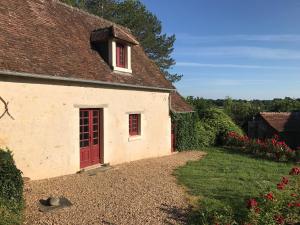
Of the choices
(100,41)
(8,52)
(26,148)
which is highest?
(100,41)

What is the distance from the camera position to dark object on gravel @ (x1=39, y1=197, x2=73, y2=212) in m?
7.67

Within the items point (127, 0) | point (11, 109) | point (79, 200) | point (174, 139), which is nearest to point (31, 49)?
point (11, 109)

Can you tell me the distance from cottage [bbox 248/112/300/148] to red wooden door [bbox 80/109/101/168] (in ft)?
61.8

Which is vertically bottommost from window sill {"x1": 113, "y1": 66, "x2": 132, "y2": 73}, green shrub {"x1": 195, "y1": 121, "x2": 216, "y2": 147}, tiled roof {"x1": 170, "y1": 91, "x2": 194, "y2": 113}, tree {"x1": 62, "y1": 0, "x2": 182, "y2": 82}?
green shrub {"x1": 195, "y1": 121, "x2": 216, "y2": 147}

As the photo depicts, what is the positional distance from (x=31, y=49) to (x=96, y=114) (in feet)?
11.2

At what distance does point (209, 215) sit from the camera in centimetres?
738

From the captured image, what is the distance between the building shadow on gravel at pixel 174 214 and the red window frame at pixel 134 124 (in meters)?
7.05

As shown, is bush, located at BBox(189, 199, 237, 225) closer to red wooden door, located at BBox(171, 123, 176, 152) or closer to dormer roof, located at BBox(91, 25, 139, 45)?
dormer roof, located at BBox(91, 25, 139, 45)

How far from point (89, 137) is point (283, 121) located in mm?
20945

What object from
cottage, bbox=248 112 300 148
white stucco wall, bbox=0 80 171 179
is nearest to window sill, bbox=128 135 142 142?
white stucco wall, bbox=0 80 171 179

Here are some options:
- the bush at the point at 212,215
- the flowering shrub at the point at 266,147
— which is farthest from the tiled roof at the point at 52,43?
the flowering shrub at the point at 266,147

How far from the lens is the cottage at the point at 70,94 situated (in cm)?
977

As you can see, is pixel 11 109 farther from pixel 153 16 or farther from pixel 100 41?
pixel 153 16

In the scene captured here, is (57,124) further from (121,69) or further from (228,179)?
(228,179)
